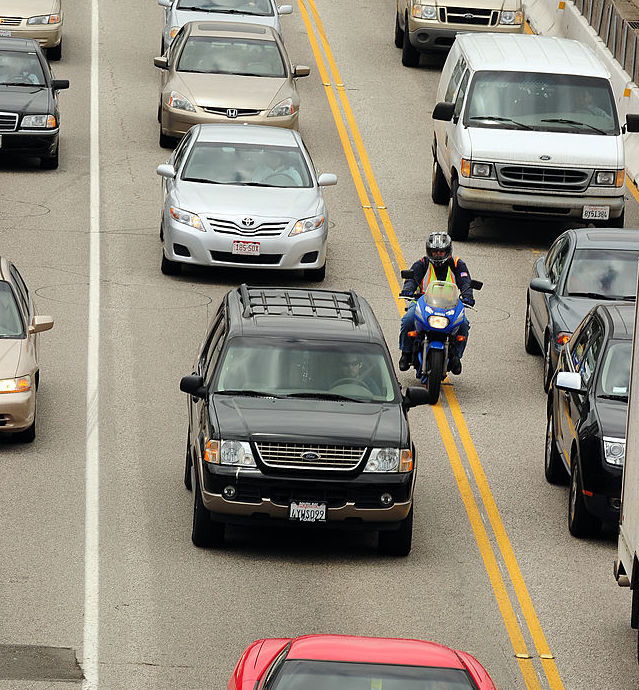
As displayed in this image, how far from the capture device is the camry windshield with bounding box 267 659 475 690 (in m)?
8.16

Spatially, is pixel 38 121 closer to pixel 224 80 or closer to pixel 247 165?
pixel 224 80

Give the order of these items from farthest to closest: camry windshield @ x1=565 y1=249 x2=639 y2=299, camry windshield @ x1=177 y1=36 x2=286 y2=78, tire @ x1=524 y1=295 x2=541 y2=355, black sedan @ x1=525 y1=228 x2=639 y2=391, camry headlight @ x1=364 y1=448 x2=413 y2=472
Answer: camry windshield @ x1=177 y1=36 x2=286 y2=78 → tire @ x1=524 y1=295 x2=541 y2=355 → camry windshield @ x1=565 y1=249 x2=639 y2=299 → black sedan @ x1=525 y1=228 x2=639 y2=391 → camry headlight @ x1=364 y1=448 x2=413 y2=472

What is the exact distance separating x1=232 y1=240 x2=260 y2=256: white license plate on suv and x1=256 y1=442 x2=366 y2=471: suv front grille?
28.4ft

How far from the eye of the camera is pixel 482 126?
23.4 metres

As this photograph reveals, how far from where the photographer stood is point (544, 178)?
2303 centimetres

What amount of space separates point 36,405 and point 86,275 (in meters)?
5.18

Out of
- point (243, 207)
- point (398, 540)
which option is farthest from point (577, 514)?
point (243, 207)

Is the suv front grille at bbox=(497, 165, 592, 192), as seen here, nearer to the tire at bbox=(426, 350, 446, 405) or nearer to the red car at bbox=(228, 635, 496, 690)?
the tire at bbox=(426, 350, 446, 405)

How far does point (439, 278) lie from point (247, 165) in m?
5.44

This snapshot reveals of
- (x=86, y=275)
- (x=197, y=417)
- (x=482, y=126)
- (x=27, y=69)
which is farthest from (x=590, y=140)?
(x=197, y=417)

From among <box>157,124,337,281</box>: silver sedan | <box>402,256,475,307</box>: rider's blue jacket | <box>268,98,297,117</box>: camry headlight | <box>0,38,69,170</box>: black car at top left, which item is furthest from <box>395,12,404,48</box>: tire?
<box>402,256,475,307</box>: rider's blue jacket

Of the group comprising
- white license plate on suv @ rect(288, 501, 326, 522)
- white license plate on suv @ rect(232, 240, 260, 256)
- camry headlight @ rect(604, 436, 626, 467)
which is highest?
camry headlight @ rect(604, 436, 626, 467)

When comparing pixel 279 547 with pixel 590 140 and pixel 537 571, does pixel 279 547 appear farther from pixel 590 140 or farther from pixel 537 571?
pixel 590 140

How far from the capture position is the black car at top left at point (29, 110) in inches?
1010
